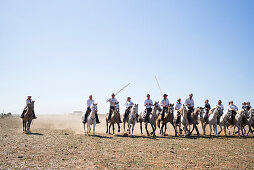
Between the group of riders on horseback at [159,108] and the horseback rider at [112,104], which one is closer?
the group of riders on horseback at [159,108]

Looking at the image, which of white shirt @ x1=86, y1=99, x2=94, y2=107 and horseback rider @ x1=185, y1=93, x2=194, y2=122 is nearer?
horseback rider @ x1=185, y1=93, x2=194, y2=122

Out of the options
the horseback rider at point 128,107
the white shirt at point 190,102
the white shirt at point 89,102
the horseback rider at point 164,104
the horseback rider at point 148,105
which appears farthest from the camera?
the horseback rider at point 128,107

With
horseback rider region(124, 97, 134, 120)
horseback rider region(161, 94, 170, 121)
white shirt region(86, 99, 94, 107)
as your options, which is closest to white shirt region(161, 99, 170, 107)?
horseback rider region(161, 94, 170, 121)

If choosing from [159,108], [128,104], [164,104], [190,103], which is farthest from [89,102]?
[190,103]

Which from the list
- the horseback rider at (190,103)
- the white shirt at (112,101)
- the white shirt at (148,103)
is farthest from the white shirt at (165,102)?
the white shirt at (112,101)

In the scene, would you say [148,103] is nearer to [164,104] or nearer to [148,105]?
[148,105]

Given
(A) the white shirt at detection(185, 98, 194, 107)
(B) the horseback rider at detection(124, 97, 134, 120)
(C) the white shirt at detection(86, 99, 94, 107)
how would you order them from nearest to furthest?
(A) the white shirt at detection(185, 98, 194, 107)
(C) the white shirt at detection(86, 99, 94, 107)
(B) the horseback rider at detection(124, 97, 134, 120)

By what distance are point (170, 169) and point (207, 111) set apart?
47.2 feet

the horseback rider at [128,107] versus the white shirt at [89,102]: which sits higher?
the white shirt at [89,102]

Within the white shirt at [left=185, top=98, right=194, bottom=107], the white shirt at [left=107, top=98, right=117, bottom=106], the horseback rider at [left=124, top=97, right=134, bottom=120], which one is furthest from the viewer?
the white shirt at [left=107, top=98, right=117, bottom=106]

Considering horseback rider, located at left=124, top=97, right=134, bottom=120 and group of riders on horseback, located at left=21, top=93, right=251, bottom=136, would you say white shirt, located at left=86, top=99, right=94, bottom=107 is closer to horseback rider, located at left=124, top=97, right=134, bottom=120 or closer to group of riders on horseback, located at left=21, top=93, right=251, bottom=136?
group of riders on horseback, located at left=21, top=93, right=251, bottom=136

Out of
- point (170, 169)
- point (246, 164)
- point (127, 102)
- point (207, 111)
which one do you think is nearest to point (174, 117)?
point (207, 111)

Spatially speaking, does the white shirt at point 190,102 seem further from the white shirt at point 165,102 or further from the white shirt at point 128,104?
the white shirt at point 128,104

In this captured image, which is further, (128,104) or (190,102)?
(128,104)
